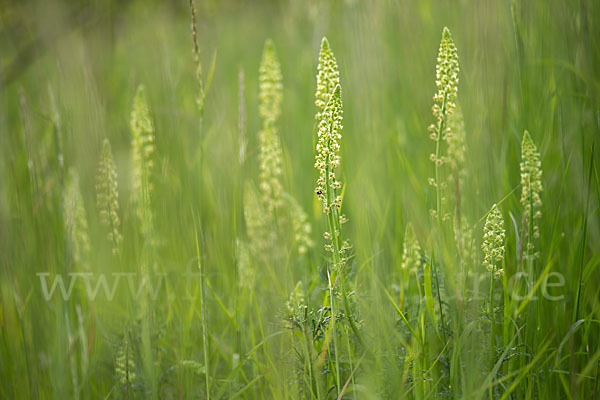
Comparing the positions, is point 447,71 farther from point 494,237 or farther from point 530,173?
point 494,237

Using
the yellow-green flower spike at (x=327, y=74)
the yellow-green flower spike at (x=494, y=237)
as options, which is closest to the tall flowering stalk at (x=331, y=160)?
the yellow-green flower spike at (x=327, y=74)

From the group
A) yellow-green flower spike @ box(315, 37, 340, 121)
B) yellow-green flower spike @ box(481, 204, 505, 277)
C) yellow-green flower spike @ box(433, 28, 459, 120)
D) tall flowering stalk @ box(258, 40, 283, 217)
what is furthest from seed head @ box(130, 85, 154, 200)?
yellow-green flower spike @ box(481, 204, 505, 277)

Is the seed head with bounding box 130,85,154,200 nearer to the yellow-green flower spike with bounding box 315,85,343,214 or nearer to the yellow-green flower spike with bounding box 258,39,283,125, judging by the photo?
the yellow-green flower spike with bounding box 258,39,283,125

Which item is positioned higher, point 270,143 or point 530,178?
point 270,143

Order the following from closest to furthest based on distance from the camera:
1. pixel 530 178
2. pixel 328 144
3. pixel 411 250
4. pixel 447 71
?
pixel 328 144, pixel 447 71, pixel 530 178, pixel 411 250

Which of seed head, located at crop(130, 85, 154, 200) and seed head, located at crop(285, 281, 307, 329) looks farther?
seed head, located at crop(130, 85, 154, 200)

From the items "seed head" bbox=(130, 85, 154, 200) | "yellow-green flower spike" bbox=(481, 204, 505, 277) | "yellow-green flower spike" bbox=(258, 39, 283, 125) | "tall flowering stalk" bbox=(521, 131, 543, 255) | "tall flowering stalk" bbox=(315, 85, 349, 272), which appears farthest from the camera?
"yellow-green flower spike" bbox=(258, 39, 283, 125)

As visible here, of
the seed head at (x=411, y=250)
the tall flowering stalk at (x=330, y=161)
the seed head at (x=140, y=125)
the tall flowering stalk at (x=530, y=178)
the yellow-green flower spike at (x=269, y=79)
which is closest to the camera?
the tall flowering stalk at (x=330, y=161)

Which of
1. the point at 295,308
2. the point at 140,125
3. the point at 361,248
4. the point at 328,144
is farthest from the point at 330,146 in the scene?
the point at 140,125

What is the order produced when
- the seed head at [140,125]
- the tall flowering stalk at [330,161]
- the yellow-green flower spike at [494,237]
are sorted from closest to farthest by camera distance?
the tall flowering stalk at [330,161] < the yellow-green flower spike at [494,237] < the seed head at [140,125]

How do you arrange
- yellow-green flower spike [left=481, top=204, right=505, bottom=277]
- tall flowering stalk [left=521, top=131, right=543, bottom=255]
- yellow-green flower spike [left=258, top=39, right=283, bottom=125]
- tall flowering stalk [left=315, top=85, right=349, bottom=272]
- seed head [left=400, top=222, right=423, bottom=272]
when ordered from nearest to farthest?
tall flowering stalk [left=315, top=85, right=349, bottom=272], yellow-green flower spike [left=481, top=204, right=505, bottom=277], tall flowering stalk [left=521, top=131, right=543, bottom=255], seed head [left=400, top=222, right=423, bottom=272], yellow-green flower spike [left=258, top=39, right=283, bottom=125]

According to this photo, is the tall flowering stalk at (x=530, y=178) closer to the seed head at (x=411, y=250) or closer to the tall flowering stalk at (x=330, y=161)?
the seed head at (x=411, y=250)

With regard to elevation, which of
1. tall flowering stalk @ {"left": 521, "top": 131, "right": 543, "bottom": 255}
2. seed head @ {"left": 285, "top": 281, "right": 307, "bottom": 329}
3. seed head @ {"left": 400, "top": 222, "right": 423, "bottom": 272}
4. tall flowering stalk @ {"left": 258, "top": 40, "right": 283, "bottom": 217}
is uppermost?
tall flowering stalk @ {"left": 258, "top": 40, "right": 283, "bottom": 217}

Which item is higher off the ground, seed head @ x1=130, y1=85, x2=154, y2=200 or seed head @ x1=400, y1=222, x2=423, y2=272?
seed head @ x1=130, y1=85, x2=154, y2=200
